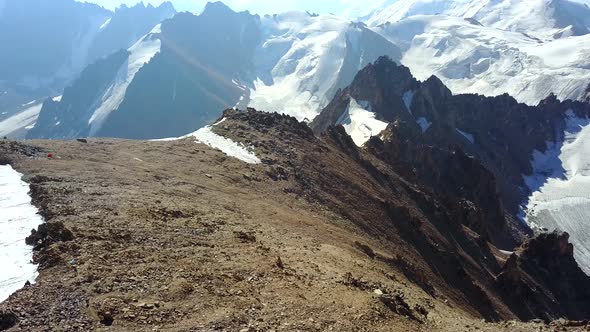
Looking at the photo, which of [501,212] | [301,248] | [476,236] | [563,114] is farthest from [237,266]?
[563,114]

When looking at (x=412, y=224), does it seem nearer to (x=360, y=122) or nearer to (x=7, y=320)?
(x=7, y=320)

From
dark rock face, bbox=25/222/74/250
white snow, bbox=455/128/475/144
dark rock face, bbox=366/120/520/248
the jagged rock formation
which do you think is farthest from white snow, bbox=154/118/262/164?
white snow, bbox=455/128/475/144

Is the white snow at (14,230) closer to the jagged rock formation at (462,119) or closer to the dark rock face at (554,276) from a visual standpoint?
the dark rock face at (554,276)

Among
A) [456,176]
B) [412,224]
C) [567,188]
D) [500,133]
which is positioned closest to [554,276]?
[412,224]

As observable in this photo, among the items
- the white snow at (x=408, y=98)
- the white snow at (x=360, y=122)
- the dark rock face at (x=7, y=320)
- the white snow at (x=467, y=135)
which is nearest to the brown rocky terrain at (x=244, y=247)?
the dark rock face at (x=7, y=320)

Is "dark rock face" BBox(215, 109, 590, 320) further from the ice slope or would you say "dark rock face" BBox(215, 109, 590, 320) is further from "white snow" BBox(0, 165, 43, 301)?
the ice slope

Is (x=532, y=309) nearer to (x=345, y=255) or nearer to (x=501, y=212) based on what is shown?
(x=345, y=255)
